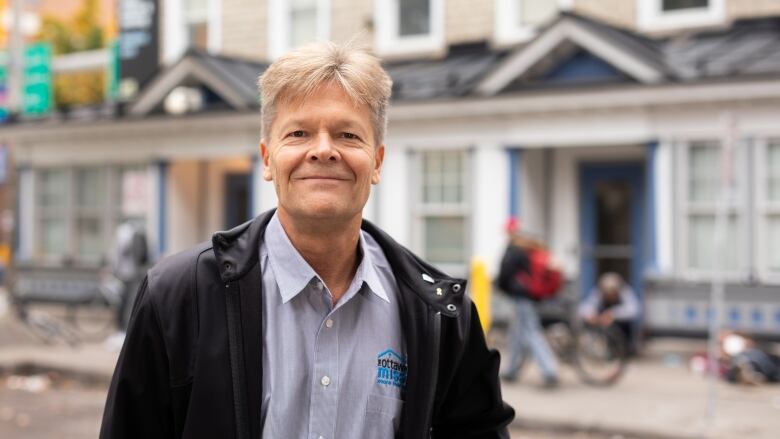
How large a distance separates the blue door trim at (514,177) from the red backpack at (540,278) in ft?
11.6

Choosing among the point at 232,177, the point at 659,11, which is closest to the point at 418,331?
the point at 659,11

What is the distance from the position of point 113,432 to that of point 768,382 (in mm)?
10470

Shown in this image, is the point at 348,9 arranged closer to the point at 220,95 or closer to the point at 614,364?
the point at 220,95

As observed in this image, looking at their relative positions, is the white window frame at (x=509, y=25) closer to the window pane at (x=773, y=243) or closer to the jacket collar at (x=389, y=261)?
the window pane at (x=773, y=243)

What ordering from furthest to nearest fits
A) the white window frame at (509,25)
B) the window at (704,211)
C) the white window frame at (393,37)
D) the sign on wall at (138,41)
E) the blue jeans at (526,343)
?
the sign on wall at (138,41)
the white window frame at (393,37)
the white window frame at (509,25)
the window at (704,211)
the blue jeans at (526,343)

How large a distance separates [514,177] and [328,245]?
1219 cm

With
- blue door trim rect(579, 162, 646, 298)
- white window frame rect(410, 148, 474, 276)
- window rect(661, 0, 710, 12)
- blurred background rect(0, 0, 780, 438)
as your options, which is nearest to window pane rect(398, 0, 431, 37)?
blurred background rect(0, 0, 780, 438)

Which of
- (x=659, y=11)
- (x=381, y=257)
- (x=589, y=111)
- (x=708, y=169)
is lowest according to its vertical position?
(x=381, y=257)

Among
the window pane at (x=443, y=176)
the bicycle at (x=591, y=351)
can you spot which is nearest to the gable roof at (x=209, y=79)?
the window pane at (x=443, y=176)

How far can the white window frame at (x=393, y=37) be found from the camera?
16859 millimetres

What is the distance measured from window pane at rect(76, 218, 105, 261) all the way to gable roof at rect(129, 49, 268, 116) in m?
2.66

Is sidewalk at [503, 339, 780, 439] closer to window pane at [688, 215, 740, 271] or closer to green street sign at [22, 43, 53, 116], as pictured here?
window pane at [688, 215, 740, 271]

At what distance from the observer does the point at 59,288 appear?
19047mm

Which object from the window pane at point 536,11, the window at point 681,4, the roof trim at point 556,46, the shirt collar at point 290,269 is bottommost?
the shirt collar at point 290,269
